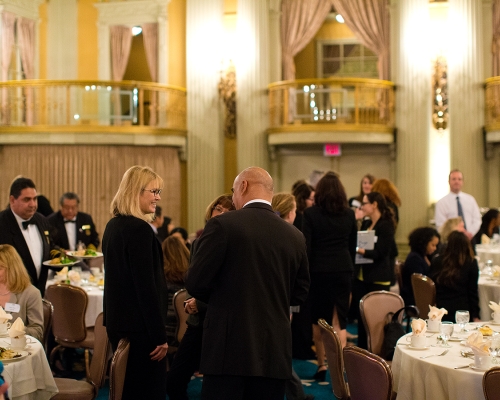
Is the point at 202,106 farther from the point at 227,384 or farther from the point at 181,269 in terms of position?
the point at 227,384

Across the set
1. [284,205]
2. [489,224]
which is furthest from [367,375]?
[489,224]

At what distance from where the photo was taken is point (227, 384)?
10.1 ft

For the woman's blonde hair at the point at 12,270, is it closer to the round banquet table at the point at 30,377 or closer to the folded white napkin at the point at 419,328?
the round banquet table at the point at 30,377

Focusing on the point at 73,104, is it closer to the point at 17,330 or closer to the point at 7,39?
the point at 7,39

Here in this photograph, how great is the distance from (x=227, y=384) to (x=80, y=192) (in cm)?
1016

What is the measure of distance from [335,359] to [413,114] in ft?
30.4

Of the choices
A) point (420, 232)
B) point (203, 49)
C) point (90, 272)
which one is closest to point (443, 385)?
point (420, 232)

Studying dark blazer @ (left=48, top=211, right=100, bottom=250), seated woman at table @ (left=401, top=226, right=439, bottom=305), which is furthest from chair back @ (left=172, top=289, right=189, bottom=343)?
dark blazer @ (left=48, top=211, right=100, bottom=250)

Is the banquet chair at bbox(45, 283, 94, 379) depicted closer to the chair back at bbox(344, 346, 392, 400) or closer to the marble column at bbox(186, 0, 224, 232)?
the chair back at bbox(344, 346, 392, 400)

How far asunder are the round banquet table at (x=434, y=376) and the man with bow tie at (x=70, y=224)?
187 inches

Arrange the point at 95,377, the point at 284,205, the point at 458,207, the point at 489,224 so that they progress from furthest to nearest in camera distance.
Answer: the point at 489,224 < the point at 458,207 < the point at 284,205 < the point at 95,377

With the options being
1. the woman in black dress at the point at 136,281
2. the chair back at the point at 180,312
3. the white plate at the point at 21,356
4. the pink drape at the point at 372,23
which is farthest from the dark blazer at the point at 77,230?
the pink drape at the point at 372,23

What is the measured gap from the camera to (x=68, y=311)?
19.3 ft

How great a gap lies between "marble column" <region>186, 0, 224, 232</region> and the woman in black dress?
31.7ft
